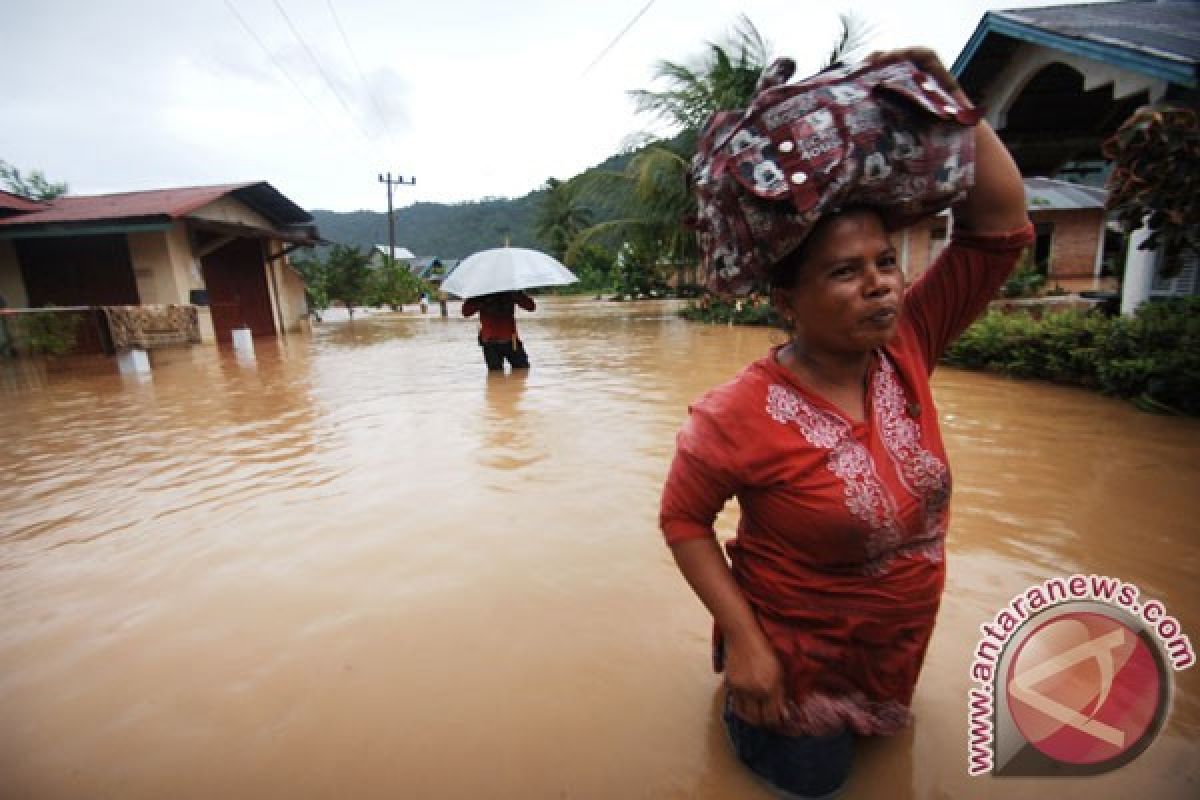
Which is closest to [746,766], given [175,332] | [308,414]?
[308,414]

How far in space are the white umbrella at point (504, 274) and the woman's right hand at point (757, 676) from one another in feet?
19.0

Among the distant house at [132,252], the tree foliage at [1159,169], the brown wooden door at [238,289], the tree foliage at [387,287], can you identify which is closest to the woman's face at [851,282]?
the tree foliage at [1159,169]

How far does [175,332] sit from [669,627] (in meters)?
11.9

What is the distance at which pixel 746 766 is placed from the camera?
1581 millimetres

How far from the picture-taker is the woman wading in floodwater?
107 cm

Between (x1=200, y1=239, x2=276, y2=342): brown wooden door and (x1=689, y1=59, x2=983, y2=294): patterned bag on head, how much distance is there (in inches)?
679

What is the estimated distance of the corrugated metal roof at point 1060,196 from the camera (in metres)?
16.6

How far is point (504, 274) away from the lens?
22.8 feet

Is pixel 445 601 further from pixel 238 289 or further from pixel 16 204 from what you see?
pixel 16 204

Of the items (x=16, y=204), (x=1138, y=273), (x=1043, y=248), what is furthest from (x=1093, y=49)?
(x=16, y=204)

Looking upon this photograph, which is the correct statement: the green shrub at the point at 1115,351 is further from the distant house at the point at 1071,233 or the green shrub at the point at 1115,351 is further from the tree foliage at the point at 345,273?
the tree foliage at the point at 345,273

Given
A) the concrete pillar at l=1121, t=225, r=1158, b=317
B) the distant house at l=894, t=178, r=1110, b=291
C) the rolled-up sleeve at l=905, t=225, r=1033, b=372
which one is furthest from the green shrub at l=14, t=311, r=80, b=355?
the distant house at l=894, t=178, r=1110, b=291

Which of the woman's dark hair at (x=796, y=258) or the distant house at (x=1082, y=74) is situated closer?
the woman's dark hair at (x=796, y=258)

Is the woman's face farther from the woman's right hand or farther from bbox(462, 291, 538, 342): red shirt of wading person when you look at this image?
bbox(462, 291, 538, 342): red shirt of wading person
